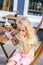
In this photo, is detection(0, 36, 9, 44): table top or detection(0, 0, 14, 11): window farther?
detection(0, 0, 14, 11): window

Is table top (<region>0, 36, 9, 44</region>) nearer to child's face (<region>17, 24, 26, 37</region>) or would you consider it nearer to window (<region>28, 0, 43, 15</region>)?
child's face (<region>17, 24, 26, 37</region>)

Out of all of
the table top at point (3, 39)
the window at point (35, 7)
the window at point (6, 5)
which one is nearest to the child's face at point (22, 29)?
the table top at point (3, 39)

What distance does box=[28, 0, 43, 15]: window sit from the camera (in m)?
8.66

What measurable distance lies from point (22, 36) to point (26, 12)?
4.84 m

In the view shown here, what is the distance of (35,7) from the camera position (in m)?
8.77

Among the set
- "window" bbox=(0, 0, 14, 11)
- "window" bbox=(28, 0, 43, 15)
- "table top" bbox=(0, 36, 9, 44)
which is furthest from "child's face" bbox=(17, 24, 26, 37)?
"window" bbox=(0, 0, 14, 11)

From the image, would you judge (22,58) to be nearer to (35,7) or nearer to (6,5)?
(35,7)

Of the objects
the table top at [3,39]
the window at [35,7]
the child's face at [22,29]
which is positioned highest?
the child's face at [22,29]

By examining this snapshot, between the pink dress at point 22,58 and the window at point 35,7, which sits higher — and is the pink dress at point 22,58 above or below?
above

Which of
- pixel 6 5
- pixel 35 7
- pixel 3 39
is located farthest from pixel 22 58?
pixel 6 5

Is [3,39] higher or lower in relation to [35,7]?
higher

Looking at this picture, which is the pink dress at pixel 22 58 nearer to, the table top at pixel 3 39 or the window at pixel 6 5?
the table top at pixel 3 39

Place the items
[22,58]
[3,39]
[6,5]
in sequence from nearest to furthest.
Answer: [22,58] → [3,39] → [6,5]

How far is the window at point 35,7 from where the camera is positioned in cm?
866
